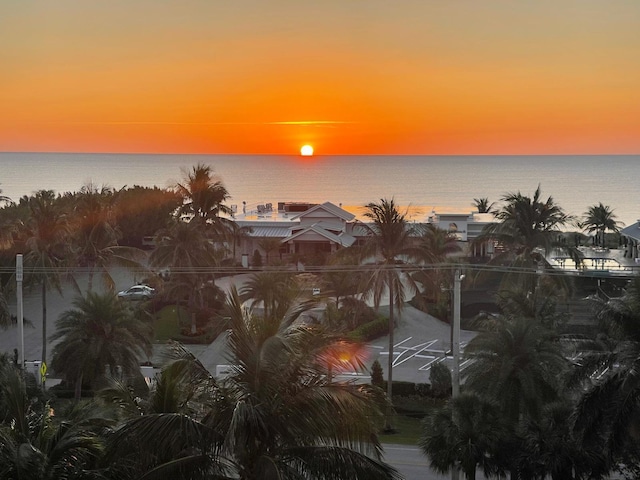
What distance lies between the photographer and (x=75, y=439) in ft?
32.7

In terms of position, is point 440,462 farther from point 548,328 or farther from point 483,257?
point 483,257

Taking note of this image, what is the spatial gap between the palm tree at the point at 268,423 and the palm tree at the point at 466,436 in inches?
270

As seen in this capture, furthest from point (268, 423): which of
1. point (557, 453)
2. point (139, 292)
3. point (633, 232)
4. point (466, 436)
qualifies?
point (633, 232)

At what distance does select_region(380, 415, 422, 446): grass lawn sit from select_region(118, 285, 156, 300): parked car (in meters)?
20.5

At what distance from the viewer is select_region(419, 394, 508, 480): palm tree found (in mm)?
15805

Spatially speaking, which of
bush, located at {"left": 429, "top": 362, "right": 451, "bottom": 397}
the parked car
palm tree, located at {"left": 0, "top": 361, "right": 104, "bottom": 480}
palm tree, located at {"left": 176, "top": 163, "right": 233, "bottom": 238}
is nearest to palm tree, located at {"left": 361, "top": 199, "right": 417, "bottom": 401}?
bush, located at {"left": 429, "top": 362, "right": 451, "bottom": 397}

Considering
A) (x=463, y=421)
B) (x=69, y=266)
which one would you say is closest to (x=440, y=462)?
(x=463, y=421)

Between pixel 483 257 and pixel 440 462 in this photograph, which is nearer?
pixel 440 462

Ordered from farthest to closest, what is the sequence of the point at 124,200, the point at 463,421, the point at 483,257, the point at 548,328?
the point at 124,200 → the point at 483,257 → the point at 548,328 → the point at 463,421

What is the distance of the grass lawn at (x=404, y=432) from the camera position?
22.6 m

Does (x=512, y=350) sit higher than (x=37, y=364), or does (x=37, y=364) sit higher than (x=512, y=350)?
(x=512, y=350)

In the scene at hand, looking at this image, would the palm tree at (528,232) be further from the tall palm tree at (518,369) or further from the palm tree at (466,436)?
the palm tree at (466,436)

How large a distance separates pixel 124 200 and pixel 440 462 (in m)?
51.7

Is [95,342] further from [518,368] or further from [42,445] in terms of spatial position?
[42,445]
